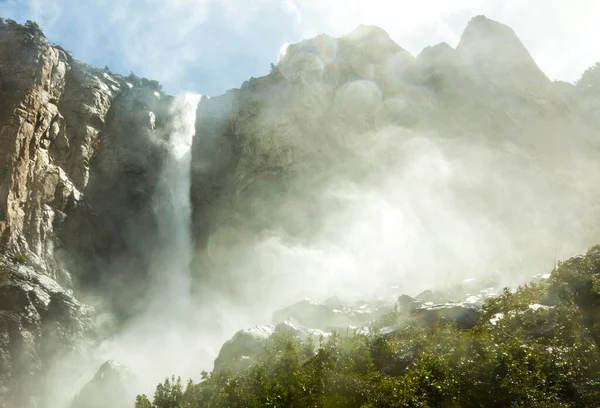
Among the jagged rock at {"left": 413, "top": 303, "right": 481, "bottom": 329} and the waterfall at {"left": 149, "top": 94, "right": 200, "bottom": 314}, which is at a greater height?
the waterfall at {"left": 149, "top": 94, "right": 200, "bottom": 314}

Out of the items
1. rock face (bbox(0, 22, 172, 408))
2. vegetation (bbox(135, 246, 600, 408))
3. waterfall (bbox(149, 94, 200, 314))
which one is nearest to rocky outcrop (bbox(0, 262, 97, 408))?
rock face (bbox(0, 22, 172, 408))

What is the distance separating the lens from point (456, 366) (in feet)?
39.2

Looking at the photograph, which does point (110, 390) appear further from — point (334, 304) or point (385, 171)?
point (385, 171)

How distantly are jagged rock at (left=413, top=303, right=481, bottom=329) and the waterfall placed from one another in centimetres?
2924

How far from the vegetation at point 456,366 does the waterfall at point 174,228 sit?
2946cm

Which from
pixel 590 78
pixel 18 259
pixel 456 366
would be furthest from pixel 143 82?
pixel 590 78

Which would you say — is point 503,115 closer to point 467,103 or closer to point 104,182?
point 467,103

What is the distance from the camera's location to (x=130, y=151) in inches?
1784

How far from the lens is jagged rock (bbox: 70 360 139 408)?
2142 centimetres

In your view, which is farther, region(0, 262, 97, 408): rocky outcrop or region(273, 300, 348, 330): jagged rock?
region(273, 300, 348, 330): jagged rock

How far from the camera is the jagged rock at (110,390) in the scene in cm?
2142

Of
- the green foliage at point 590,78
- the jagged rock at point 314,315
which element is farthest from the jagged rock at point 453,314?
the green foliage at point 590,78

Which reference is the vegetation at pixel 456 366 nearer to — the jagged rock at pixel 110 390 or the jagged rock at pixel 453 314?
the jagged rock at pixel 453 314

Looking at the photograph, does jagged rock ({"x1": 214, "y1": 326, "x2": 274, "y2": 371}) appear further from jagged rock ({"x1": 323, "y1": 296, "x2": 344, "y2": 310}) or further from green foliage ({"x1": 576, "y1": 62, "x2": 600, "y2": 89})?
green foliage ({"x1": 576, "y1": 62, "x2": 600, "y2": 89})
